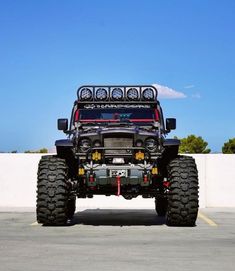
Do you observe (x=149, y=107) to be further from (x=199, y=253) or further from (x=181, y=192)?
(x=199, y=253)

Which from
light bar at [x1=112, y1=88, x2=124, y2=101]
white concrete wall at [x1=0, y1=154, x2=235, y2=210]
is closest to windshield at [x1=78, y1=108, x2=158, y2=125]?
light bar at [x1=112, y1=88, x2=124, y2=101]

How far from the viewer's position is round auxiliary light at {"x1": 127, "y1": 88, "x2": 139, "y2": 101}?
46.4 feet

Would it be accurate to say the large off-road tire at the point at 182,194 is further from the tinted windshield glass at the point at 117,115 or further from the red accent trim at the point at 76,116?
the red accent trim at the point at 76,116

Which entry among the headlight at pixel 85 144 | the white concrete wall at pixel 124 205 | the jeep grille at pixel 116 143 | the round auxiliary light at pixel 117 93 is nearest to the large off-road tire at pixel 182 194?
the jeep grille at pixel 116 143

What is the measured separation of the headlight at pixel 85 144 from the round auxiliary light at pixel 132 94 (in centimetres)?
197

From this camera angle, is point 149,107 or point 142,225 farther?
point 149,107

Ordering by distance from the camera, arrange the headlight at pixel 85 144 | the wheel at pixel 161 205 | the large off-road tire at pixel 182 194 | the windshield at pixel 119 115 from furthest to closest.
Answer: the wheel at pixel 161 205 < the windshield at pixel 119 115 < the headlight at pixel 85 144 < the large off-road tire at pixel 182 194

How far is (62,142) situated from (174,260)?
514 cm

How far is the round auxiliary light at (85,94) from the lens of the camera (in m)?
14.2

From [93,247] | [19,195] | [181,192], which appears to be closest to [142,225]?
[181,192]

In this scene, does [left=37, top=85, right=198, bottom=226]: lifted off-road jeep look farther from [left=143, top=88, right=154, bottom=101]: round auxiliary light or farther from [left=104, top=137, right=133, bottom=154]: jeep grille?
[left=143, top=88, right=154, bottom=101]: round auxiliary light

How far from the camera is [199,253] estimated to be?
28.1ft

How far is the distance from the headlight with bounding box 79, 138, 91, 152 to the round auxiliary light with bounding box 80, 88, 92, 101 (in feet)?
5.97

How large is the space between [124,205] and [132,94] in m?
7.72
